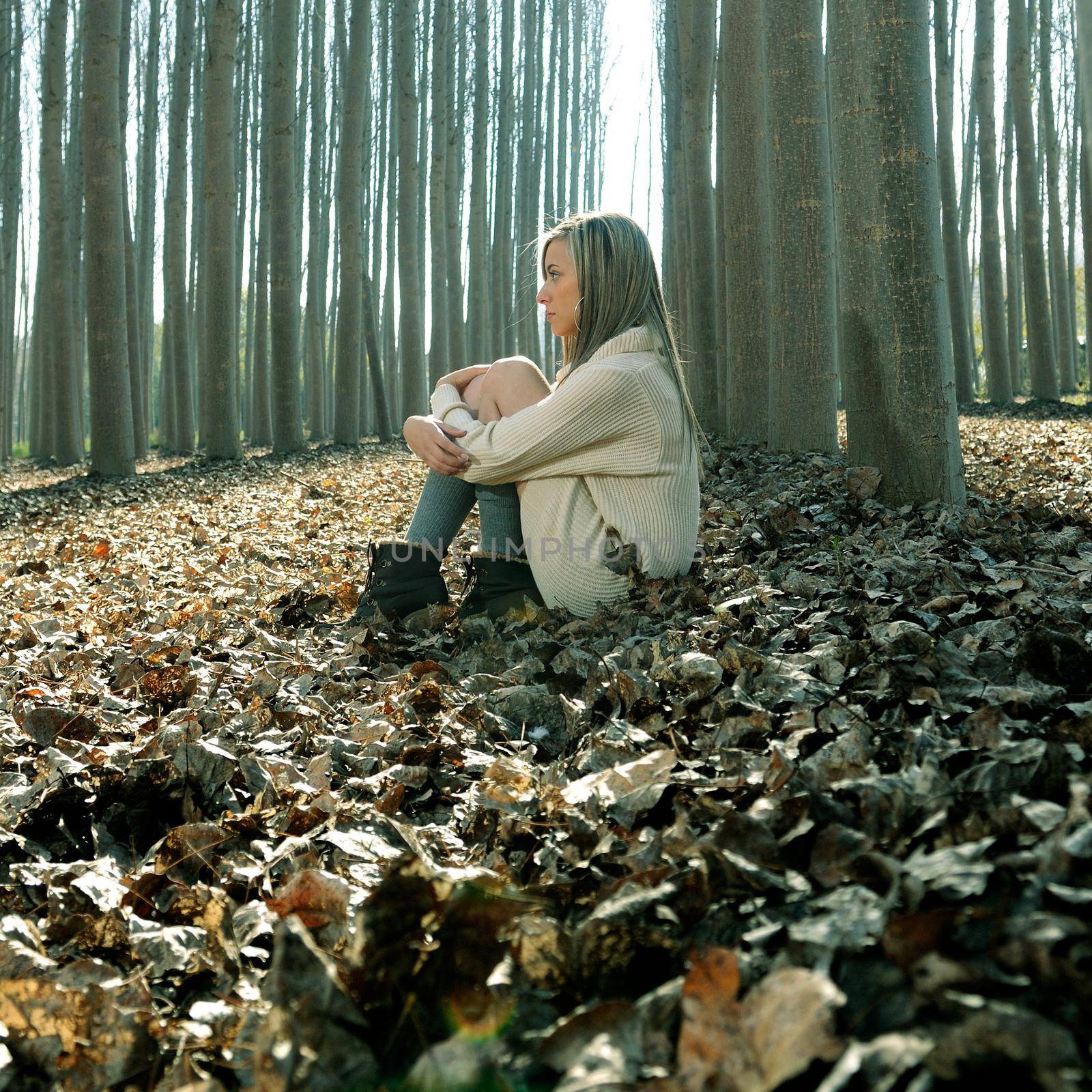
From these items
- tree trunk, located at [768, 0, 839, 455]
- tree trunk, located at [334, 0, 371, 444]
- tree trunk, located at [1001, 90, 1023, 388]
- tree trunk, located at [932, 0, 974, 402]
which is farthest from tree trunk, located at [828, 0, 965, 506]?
tree trunk, located at [1001, 90, 1023, 388]

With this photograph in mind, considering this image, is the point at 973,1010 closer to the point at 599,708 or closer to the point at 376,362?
the point at 599,708

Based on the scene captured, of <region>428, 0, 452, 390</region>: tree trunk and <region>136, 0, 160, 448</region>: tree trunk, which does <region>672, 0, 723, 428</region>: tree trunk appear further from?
<region>136, 0, 160, 448</region>: tree trunk

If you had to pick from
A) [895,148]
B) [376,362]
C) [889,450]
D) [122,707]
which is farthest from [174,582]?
[376,362]

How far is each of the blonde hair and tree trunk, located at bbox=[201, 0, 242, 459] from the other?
7.99 m

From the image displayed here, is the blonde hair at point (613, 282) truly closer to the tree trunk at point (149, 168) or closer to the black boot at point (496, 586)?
the black boot at point (496, 586)

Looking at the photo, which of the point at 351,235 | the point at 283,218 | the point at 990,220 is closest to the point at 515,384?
the point at 283,218

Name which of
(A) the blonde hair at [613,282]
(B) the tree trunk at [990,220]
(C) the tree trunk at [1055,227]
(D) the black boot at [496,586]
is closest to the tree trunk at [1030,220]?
(B) the tree trunk at [990,220]

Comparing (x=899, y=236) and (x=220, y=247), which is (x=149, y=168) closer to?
(x=220, y=247)

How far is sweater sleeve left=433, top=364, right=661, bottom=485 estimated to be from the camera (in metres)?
2.68

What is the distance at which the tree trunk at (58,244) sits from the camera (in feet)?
34.7

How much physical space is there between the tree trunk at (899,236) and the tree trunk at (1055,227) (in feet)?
40.8

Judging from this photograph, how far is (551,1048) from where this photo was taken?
0.89 meters

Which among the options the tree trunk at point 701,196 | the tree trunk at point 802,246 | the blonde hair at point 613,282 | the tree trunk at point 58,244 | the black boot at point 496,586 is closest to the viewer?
the blonde hair at point 613,282

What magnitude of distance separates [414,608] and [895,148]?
250cm
